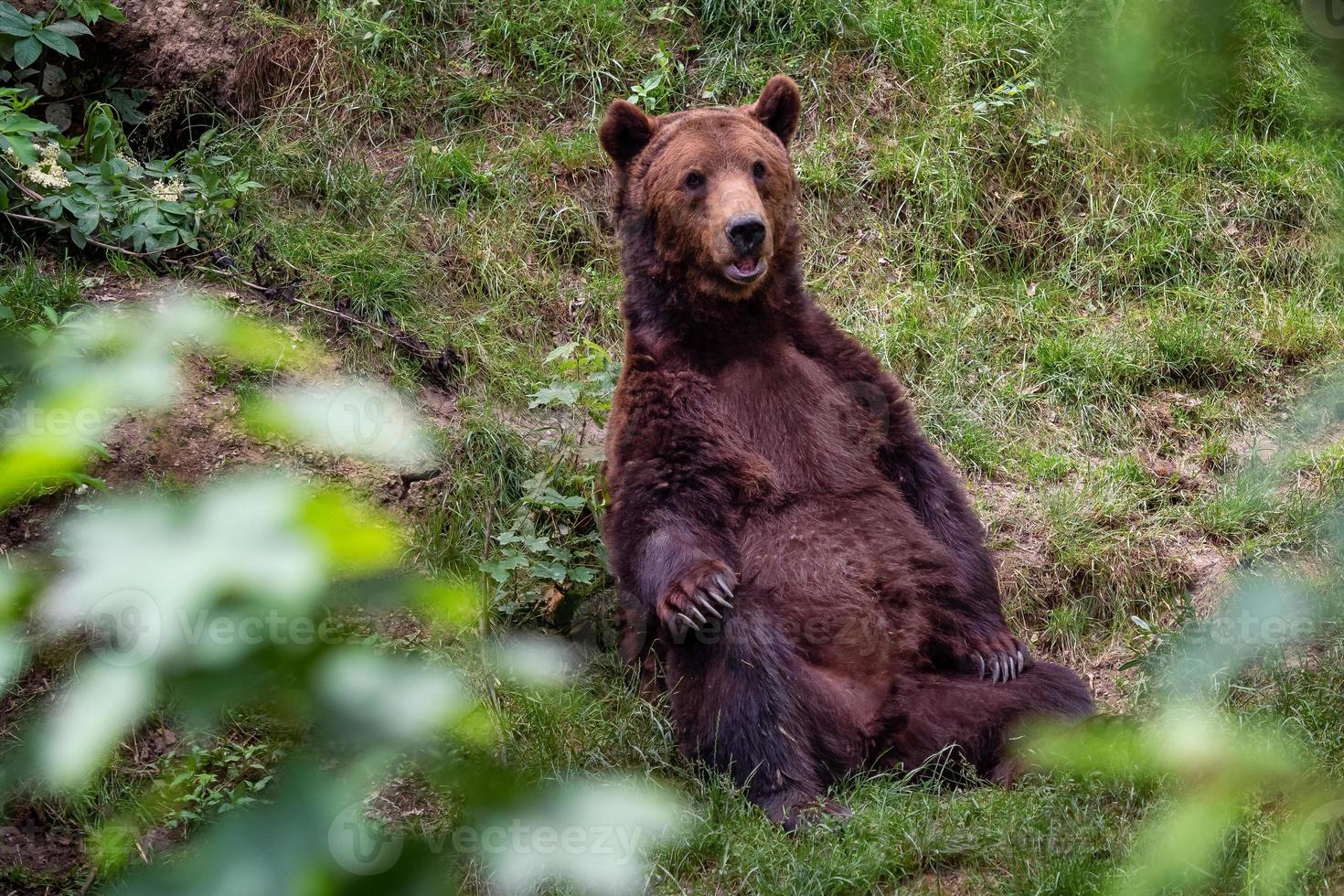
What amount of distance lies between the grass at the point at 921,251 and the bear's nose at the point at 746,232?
1654 mm

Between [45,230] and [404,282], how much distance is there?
1824 millimetres

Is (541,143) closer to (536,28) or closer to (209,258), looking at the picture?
(536,28)

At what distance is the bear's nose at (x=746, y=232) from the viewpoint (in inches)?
187

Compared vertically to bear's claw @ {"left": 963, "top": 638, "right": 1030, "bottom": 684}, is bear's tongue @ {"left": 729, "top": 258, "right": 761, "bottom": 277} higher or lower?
higher

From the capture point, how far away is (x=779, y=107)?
5.46m

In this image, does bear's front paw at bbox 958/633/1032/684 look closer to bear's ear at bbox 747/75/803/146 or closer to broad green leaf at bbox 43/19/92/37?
bear's ear at bbox 747/75/803/146

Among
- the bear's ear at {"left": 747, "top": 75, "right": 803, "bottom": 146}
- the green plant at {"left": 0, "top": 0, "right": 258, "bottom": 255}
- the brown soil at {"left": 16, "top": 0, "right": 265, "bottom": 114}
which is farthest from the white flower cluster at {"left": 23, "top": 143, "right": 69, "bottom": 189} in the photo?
the bear's ear at {"left": 747, "top": 75, "right": 803, "bottom": 146}

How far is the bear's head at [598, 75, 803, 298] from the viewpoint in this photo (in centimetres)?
483

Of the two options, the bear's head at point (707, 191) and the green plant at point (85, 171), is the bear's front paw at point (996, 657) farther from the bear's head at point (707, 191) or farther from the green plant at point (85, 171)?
the green plant at point (85, 171)

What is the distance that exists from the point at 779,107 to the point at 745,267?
3.30ft

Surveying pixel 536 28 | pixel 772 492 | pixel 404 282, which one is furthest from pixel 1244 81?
pixel 536 28

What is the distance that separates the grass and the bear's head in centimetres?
139

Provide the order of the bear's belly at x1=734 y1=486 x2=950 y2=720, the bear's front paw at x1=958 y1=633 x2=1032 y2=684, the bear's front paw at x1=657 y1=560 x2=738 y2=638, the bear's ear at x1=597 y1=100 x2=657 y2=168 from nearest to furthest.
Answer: the bear's front paw at x1=657 y1=560 x2=738 y2=638
the bear's belly at x1=734 y1=486 x2=950 y2=720
the bear's front paw at x1=958 y1=633 x2=1032 y2=684
the bear's ear at x1=597 y1=100 x2=657 y2=168

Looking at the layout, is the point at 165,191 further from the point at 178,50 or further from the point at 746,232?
the point at 746,232
